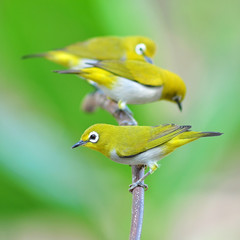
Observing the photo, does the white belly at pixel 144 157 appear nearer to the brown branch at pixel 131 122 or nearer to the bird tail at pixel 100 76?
the brown branch at pixel 131 122

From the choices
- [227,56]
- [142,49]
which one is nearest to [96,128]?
[142,49]

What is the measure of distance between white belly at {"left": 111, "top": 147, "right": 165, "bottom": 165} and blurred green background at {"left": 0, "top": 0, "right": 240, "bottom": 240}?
57cm

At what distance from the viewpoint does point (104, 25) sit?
119 inches

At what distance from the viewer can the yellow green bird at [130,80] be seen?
8.29 feet

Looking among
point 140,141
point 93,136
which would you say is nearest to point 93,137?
Answer: point 93,136

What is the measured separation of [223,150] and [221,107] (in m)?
0.25

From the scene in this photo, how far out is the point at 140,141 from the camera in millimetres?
1924

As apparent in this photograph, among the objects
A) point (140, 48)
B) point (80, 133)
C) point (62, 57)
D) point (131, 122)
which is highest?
point (140, 48)

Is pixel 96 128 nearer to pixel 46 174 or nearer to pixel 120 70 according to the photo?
pixel 120 70

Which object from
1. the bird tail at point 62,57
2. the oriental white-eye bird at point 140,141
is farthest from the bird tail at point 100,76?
the oriental white-eye bird at point 140,141

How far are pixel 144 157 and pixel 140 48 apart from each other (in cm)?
123

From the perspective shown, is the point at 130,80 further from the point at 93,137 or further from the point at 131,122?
the point at 93,137

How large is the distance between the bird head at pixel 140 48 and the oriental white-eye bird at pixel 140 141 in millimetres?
1149

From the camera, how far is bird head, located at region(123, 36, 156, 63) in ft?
9.87
